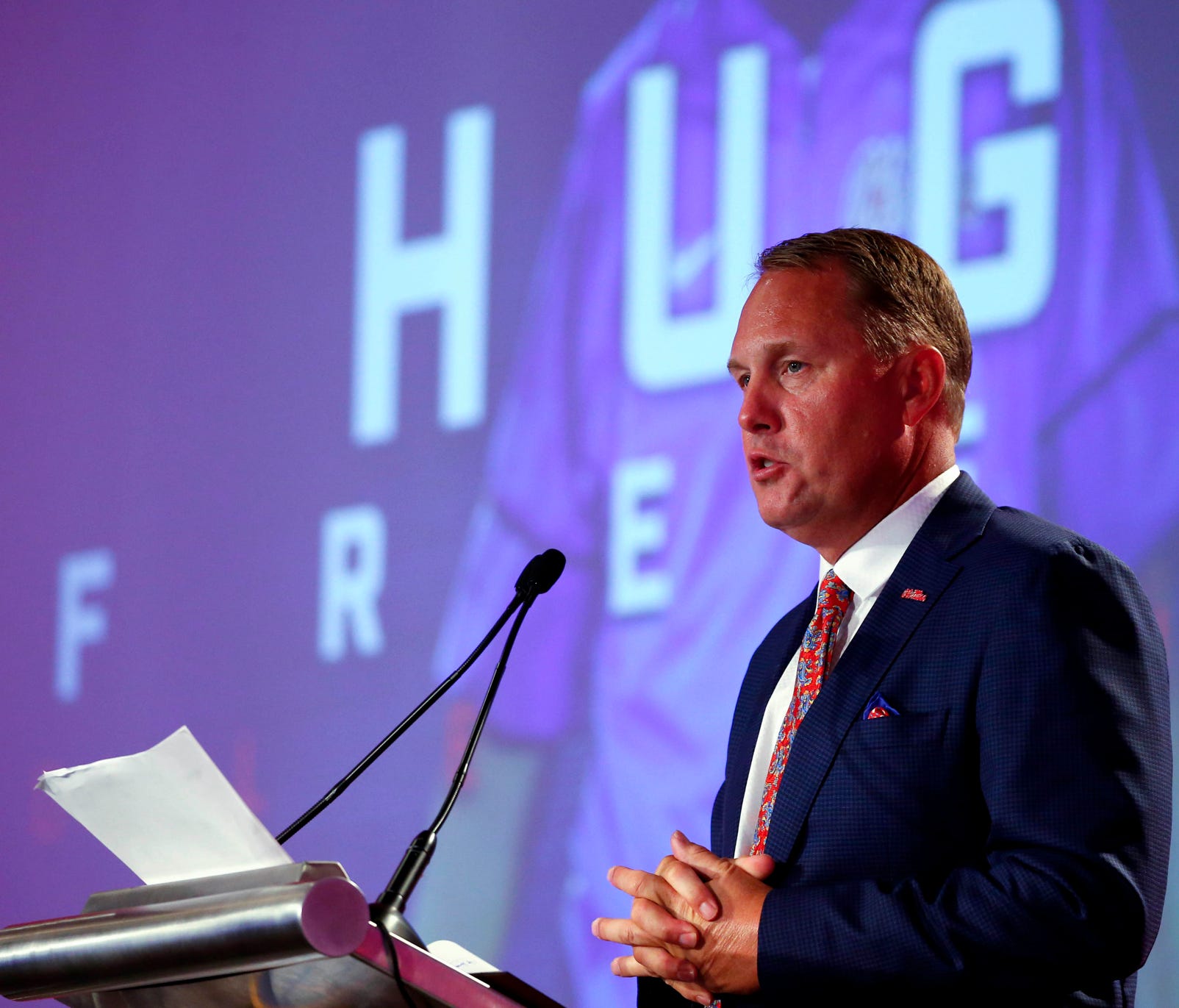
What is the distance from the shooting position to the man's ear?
6.66 feet

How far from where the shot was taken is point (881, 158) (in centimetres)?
313

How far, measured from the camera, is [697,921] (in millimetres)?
1640

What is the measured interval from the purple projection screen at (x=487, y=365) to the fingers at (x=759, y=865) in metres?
1.26

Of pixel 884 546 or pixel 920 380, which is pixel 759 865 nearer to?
pixel 884 546

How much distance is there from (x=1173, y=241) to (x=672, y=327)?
116 cm

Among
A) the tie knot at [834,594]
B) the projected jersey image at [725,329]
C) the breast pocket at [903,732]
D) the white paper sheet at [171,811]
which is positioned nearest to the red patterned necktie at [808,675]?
the tie knot at [834,594]

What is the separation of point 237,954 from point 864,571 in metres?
1.08

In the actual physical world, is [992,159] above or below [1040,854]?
above

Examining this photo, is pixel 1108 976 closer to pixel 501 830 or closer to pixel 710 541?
pixel 710 541

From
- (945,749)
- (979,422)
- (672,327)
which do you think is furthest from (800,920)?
(672,327)

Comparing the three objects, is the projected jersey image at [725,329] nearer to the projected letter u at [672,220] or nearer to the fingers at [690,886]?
the projected letter u at [672,220]

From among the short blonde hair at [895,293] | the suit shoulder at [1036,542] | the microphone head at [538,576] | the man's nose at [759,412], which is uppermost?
the short blonde hair at [895,293]

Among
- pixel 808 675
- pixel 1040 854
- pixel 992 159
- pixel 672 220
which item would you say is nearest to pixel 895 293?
pixel 808 675

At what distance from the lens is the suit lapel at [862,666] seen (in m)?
1.75
